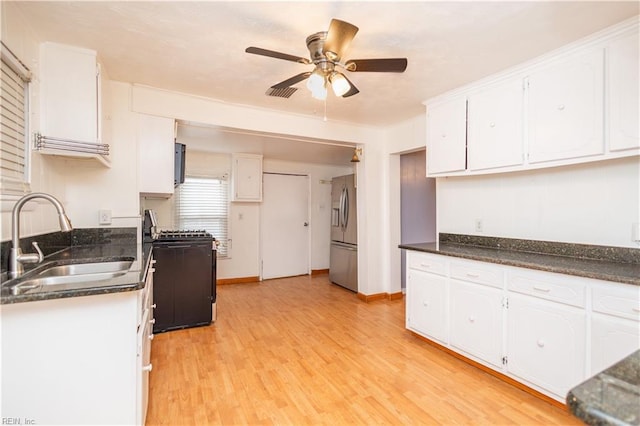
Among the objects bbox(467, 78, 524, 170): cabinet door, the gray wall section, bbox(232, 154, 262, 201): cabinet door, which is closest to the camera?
bbox(467, 78, 524, 170): cabinet door

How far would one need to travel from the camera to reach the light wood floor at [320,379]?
5.74ft

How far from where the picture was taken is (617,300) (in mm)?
1534

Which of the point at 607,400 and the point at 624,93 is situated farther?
the point at 624,93

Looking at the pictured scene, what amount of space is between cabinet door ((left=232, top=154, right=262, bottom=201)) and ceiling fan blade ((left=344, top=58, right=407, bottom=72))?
11.2 ft

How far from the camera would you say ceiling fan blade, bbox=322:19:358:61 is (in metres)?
1.44

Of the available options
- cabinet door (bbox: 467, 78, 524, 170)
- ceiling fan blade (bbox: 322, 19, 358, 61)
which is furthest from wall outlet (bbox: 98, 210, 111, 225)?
cabinet door (bbox: 467, 78, 524, 170)

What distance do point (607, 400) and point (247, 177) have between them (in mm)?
4789

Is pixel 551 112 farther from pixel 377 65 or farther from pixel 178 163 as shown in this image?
pixel 178 163

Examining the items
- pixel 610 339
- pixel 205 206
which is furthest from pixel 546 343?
pixel 205 206

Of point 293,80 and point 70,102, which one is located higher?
point 293,80

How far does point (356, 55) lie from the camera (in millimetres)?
2129

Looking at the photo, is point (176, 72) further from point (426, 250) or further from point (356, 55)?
point (426, 250)

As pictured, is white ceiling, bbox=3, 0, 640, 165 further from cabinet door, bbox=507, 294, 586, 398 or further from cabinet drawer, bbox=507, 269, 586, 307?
cabinet door, bbox=507, 294, 586, 398

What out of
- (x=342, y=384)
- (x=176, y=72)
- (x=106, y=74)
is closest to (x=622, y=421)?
(x=342, y=384)
